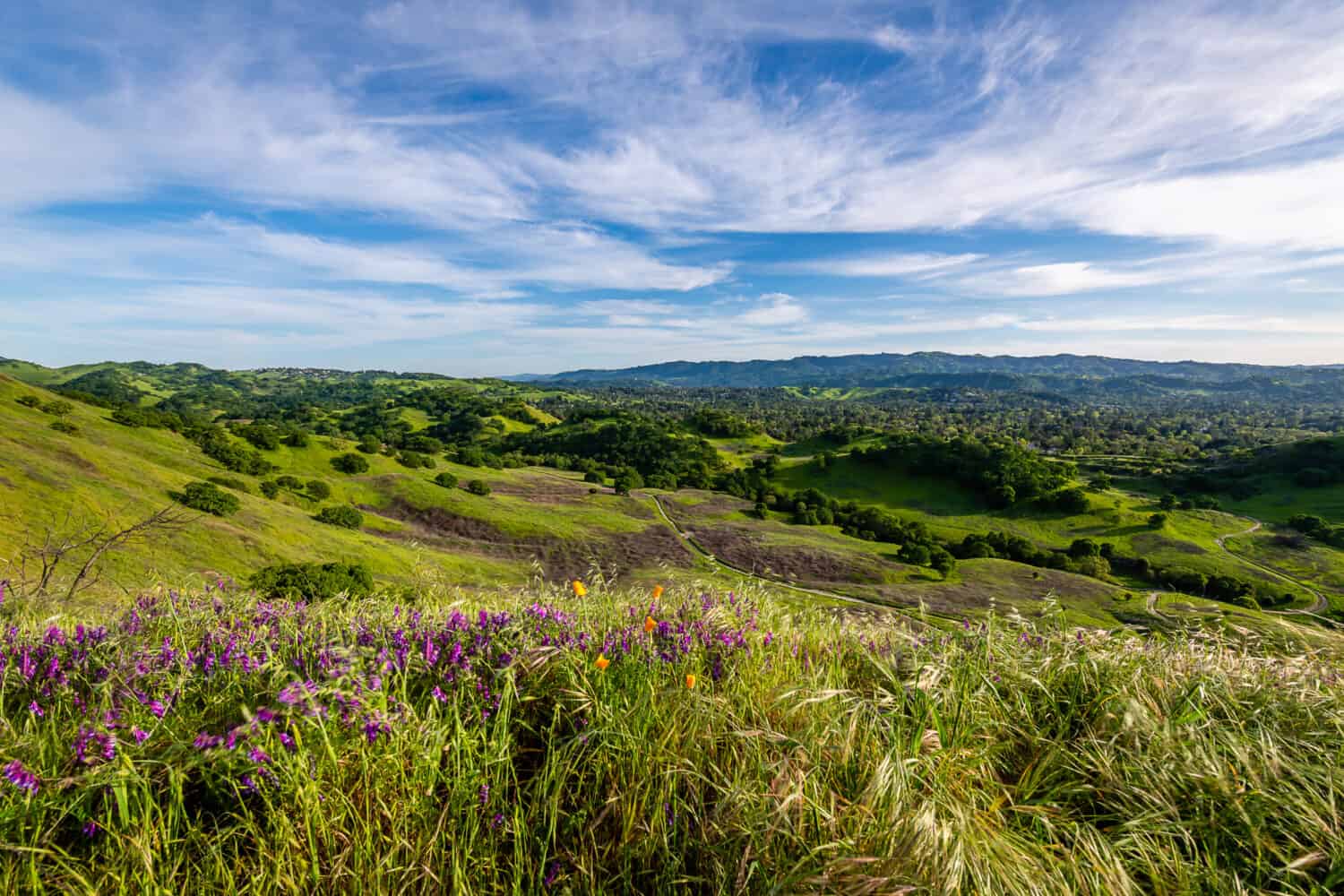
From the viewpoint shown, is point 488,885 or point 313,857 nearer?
point 313,857

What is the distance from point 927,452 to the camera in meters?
131

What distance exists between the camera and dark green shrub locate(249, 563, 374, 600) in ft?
86.9

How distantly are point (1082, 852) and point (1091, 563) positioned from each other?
101 metres

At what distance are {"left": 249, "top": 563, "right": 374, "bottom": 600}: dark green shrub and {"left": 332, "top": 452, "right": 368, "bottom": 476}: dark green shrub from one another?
4918 cm

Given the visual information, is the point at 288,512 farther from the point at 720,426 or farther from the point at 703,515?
the point at 720,426

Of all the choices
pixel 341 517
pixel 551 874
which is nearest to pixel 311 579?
pixel 341 517

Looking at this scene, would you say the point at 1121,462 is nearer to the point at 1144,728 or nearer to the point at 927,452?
the point at 927,452

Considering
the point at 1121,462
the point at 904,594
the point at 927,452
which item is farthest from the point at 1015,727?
the point at 1121,462

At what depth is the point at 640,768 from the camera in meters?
3.23

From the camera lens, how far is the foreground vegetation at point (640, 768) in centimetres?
255

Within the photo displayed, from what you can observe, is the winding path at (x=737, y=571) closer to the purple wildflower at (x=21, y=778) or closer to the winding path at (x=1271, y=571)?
the purple wildflower at (x=21, y=778)

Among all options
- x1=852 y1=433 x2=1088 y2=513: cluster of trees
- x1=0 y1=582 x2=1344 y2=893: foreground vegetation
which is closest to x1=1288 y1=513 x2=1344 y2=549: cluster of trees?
→ x1=852 y1=433 x2=1088 y2=513: cluster of trees

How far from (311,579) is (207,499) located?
16840 mm

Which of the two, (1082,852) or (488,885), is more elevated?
(1082,852)
